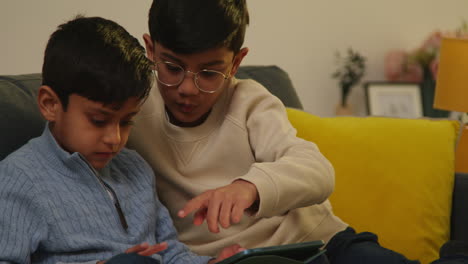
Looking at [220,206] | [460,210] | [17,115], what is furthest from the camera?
[460,210]

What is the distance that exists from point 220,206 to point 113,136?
23 cm

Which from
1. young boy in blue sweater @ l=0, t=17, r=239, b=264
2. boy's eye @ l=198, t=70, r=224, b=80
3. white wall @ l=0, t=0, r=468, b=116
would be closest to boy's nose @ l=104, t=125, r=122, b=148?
young boy in blue sweater @ l=0, t=17, r=239, b=264

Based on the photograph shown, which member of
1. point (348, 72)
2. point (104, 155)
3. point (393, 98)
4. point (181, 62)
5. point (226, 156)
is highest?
point (181, 62)

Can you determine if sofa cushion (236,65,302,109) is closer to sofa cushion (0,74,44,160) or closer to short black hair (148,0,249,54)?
short black hair (148,0,249,54)

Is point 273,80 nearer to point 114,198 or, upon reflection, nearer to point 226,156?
point 226,156

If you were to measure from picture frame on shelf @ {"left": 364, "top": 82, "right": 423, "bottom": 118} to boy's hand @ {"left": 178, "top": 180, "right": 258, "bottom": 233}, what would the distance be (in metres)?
3.10

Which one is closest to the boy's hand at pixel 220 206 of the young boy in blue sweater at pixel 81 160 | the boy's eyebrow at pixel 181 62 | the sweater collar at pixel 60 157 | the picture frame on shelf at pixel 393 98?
the young boy in blue sweater at pixel 81 160

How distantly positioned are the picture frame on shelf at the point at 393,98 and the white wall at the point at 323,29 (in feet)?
0.47

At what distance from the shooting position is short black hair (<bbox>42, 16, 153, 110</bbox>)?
1.10 metres

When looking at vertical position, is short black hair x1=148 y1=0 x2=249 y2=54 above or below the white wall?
above

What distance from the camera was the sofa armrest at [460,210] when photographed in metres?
1.75

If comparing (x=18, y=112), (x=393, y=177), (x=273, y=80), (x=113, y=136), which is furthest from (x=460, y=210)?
(x=18, y=112)

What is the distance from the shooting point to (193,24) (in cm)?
130

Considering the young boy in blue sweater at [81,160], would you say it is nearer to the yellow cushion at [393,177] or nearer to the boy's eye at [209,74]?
the boy's eye at [209,74]
